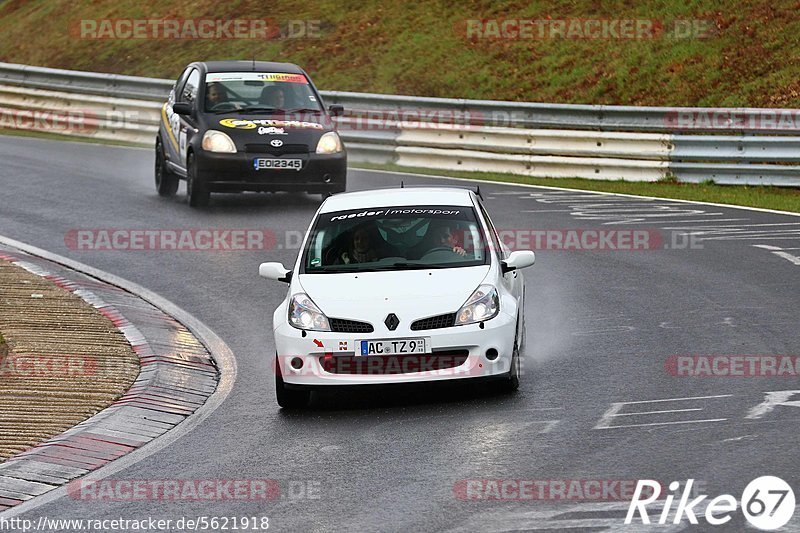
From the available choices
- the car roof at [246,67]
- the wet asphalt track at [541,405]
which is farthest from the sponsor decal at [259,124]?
the wet asphalt track at [541,405]

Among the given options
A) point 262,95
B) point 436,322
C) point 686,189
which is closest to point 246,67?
point 262,95

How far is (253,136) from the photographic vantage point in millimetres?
18922

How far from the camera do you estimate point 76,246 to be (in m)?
16.6

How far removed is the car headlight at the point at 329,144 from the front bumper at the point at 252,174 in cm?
14

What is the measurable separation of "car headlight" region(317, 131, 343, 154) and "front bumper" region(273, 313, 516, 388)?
937 centimetres

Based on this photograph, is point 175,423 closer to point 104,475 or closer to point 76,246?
point 104,475

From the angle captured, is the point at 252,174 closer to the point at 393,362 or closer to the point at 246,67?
the point at 246,67

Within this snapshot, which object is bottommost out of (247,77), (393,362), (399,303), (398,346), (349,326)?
(393,362)

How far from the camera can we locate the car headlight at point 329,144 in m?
19.1

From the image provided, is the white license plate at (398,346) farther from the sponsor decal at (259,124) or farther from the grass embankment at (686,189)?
the grass embankment at (686,189)

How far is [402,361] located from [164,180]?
37.7ft

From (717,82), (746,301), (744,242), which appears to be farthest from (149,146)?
(746,301)

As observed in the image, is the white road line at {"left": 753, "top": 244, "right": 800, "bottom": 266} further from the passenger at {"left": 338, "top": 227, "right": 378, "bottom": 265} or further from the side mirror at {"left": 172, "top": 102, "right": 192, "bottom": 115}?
the side mirror at {"left": 172, "top": 102, "right": 192, "bottom": 115}

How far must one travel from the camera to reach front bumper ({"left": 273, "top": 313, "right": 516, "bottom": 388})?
32.0 feet
